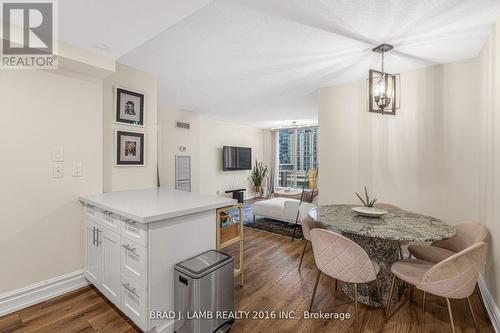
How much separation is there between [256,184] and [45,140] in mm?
5792

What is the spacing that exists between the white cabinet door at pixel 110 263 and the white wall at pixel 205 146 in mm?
2917

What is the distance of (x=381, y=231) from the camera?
1672 millimetres

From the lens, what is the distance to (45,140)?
199 cm

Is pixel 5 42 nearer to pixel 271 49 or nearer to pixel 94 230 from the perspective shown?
pixel 94 230

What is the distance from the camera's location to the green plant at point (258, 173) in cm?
733

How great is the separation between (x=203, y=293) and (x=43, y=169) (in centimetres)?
182

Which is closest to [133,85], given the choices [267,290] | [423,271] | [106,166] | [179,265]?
[106,166]

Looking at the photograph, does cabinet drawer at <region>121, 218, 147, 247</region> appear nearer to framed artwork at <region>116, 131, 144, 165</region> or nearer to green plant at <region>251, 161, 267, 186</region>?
framed artwork at <region>116, 131, 144, 165</region>

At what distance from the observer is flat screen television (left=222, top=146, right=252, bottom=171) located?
20.8 feet

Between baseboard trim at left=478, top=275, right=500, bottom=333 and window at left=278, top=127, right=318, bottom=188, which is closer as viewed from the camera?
baseboard trim at left=478, top=275, right=500, bottom=333

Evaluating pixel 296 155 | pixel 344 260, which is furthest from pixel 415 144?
pixel 296 155

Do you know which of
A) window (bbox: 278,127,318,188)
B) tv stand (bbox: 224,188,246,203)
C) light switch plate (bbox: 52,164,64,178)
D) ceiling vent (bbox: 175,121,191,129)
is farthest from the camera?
window (bbox: 278,127,318,188)

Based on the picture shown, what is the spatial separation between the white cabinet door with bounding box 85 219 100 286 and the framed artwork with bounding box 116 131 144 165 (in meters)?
0.74

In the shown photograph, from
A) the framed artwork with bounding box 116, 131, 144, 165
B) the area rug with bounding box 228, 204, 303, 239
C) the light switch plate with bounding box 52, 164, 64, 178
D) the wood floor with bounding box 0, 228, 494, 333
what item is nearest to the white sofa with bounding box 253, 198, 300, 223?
the area rug with bounding box 228, 204, 303, 239
